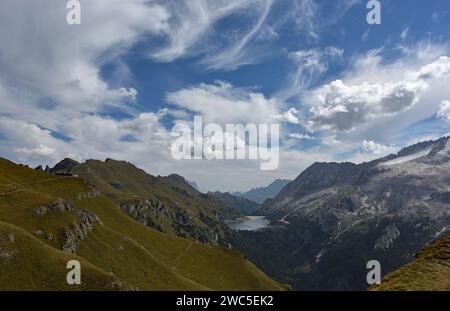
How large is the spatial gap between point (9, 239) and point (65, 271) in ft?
75.6

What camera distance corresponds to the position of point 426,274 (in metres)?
25.2

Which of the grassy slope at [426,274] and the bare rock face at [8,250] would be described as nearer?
the grassy slope at [426,274]

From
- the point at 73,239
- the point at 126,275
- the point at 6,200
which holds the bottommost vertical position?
the point at 126,275

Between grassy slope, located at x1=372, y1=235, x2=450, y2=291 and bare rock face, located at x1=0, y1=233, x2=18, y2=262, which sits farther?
bare rock face, located at x1=0, y1=233, x2=18, y2=262

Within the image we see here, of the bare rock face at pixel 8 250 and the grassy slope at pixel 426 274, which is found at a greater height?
the grassy slope at pixel 426 274

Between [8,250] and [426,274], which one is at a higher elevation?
[426,274]

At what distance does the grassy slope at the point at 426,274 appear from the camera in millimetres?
23302

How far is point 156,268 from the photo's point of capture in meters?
198

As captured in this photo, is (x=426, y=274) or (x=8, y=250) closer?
(x=426, y=274)

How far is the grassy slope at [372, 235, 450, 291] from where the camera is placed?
23302mm

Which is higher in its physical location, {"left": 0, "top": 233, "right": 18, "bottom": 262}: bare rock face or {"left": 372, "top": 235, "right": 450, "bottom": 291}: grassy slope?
{"left": 372, "top": 235, "right": 450, "bottom": 291}: grassy slope
